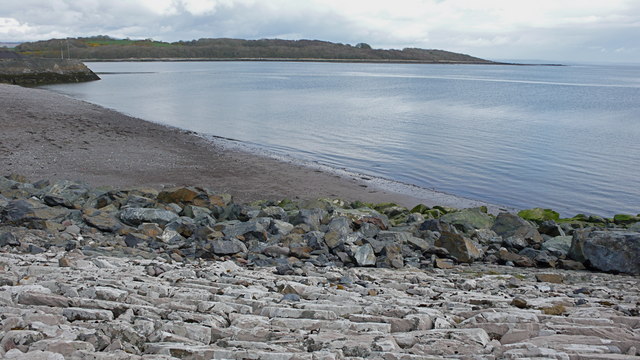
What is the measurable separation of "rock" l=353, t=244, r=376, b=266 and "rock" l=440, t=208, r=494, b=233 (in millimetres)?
2832

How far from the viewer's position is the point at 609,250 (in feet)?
28.4

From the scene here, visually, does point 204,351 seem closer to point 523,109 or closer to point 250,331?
point 250,331

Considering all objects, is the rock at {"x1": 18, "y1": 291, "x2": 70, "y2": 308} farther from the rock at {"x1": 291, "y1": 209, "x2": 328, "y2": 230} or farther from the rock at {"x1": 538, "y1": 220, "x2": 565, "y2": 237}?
the rock at {"x1": 538, "y1": 220, "x2": 565, "y2": 237}

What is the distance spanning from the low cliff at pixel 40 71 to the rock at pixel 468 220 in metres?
59.2

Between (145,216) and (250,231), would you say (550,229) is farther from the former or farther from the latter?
(145,216)

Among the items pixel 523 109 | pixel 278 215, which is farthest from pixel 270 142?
pixel 523 109

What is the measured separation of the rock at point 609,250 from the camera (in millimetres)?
8508

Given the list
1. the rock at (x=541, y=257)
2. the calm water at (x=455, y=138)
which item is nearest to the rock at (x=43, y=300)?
the rock at (x=541, y=257)

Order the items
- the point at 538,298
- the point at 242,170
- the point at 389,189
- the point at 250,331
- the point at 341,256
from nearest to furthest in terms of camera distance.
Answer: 1. the point at 250,331
2. the point at 538,298
3. the point at 341,256
4. the point at 389,189
5. the point at 242,170

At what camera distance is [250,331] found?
15.0 ft

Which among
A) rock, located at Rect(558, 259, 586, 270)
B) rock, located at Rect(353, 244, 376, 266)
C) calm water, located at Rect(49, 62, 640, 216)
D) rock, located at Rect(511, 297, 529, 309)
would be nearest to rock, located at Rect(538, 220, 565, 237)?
rock, located at Rect(558, 259, 586, 270)

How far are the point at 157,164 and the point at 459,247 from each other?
13562mm

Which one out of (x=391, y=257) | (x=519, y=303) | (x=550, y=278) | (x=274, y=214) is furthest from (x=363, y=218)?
(x=519, y=303)

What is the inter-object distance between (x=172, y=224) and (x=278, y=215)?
2.12 meters
